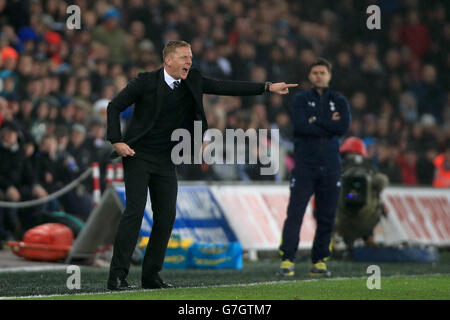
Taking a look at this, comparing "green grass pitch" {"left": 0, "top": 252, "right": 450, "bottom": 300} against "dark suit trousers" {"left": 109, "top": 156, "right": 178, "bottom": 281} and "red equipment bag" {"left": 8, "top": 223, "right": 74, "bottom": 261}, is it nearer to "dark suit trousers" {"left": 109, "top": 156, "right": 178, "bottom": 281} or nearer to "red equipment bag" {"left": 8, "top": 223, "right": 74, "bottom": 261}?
"dark suit trousers" {"left": 109, "top": 156, "right": 178, "bottom": 281}

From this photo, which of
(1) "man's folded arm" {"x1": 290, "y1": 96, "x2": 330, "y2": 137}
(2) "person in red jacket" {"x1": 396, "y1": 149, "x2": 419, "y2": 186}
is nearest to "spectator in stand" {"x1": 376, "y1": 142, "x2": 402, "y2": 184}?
(2) "person in red jacket" {"x1": 396, "y1": 149, "x2": 419, "y2": 186}

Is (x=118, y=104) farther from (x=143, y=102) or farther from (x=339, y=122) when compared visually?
(x=339, y=122)

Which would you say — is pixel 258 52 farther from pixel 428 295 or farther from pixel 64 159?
pixel 428 295

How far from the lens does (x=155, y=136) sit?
9984 millimetres

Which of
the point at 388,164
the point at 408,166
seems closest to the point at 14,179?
the point at 388,164

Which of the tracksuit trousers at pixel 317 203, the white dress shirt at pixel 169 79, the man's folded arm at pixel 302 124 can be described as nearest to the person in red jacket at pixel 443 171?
the tracksuit trousers at pixel 317 203

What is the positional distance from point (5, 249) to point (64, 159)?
5.84 feet

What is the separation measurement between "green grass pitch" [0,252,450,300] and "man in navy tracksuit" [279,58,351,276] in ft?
1.33

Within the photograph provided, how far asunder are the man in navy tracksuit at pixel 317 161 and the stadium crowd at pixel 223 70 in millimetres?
5886

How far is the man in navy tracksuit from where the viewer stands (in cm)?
1221

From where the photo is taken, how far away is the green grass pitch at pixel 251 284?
939 cm

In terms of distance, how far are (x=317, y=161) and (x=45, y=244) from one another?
4.54 meters

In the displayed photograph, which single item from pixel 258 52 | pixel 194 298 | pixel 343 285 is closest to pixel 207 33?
pixel 258 52

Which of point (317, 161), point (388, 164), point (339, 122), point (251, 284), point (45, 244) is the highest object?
point (339, 122)
